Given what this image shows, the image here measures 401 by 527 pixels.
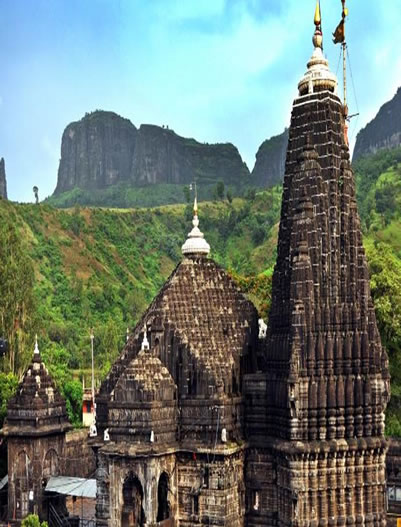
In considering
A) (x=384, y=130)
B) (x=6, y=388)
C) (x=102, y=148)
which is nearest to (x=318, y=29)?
(x=6, y=388)

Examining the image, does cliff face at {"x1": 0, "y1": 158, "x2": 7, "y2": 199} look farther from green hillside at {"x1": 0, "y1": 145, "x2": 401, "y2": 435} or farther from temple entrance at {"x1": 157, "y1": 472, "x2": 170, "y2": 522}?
temple entrance at {"x1": 157, "y1": 472, "x2": 170, "y2": 522}

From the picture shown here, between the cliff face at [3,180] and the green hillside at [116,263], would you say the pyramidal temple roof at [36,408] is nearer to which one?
the green hillside at [116,263]

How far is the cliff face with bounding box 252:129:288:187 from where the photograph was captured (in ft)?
543

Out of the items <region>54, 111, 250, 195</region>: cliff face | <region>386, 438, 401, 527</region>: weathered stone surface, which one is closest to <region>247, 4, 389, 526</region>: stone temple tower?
<region>386, 438, 401, 527</region>: weathered stone surface

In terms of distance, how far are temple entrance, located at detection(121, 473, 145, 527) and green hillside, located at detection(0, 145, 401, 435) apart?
12364mm

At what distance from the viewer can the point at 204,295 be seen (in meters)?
17.6

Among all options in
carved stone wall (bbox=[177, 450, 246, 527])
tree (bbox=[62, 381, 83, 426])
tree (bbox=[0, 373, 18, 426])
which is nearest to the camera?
carved stone wall (bbox=[177, 450, 246, 527])

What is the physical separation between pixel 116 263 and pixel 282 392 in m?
78.3

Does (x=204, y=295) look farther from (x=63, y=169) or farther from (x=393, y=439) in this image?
(x=63, y=169)

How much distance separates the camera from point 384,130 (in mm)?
138000

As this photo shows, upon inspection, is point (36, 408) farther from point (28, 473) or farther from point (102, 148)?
point (102, 148)

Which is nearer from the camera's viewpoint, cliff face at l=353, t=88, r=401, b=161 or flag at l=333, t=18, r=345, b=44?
flag at l=333, t=18, r=345, b=44

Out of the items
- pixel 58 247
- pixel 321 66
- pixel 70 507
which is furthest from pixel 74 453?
pixel 58 247

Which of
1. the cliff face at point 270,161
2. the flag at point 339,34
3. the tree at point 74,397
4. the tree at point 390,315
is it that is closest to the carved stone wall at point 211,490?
the tree at point 390,315
